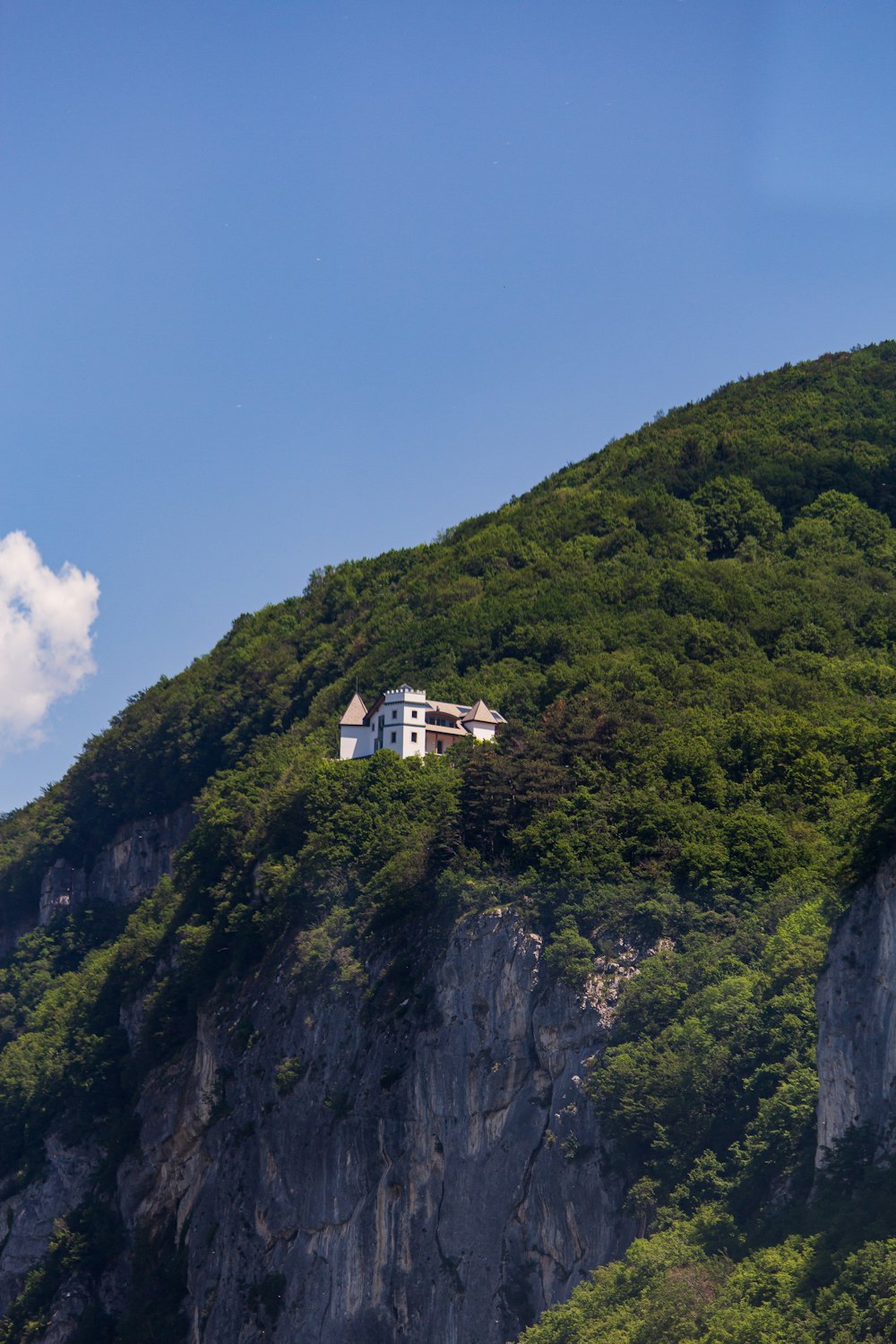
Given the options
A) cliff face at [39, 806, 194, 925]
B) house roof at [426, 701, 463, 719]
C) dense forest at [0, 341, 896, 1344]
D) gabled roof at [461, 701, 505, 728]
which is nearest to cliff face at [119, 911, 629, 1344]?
dense forest at [0, 341, 896, 1344]

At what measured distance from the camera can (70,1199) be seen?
81000mm

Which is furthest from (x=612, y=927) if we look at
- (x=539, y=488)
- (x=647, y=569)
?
(x=539, y=488)

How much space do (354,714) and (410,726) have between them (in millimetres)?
4809

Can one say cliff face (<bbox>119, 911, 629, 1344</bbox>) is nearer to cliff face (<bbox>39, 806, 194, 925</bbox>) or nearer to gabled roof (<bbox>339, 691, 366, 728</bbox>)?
gabled roof (<bbox>339, 691, 366, 728</bbox>)

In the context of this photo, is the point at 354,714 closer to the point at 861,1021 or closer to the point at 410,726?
the point at 410,726

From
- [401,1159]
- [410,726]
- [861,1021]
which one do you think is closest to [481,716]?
[410,726]

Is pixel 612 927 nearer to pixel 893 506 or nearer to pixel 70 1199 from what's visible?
pixel 70 1199

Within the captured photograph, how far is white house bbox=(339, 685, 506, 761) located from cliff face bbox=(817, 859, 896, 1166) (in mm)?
34093

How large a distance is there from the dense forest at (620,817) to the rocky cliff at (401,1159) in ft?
5.31

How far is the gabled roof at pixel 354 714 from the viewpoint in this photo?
85.2 metres

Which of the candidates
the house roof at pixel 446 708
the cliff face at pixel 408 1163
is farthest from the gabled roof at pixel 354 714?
the cliff face at pixel 408 1163

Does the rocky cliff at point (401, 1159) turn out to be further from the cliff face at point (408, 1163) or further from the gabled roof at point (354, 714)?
the gabled roof at point (354, 714)

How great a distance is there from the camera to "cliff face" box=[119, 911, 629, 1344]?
56875 millimetres

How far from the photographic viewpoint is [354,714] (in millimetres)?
85750
